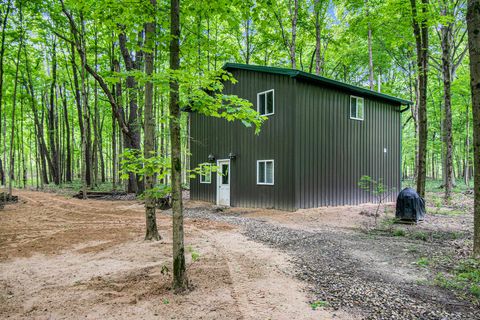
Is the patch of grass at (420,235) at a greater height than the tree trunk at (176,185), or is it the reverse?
the tree trunk at (176,185)

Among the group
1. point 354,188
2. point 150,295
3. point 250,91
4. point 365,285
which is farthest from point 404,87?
point 150,295

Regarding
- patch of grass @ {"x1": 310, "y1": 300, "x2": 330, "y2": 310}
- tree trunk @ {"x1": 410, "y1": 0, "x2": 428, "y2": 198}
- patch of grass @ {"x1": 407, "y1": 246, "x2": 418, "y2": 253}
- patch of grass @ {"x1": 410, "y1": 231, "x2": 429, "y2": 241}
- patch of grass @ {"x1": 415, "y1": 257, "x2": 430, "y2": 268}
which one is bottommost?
patch of grass @ {"x1": 410, "y1": 231, "x2": 429, "y2": 241}

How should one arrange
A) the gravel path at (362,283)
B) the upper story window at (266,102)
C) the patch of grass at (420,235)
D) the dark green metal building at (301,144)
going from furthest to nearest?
the upper story window at (266,102)
the dark green metal building at (301,144)
the patch of grass at (420,235)
the gravel path at (362,283)

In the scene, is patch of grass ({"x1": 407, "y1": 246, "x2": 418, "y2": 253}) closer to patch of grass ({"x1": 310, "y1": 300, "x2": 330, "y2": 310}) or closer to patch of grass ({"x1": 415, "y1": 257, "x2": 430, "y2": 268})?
patch of grass ({"x1": 415, "y1": 257, "x2": 430, "y2": 268})

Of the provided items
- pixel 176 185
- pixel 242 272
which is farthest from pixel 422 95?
pixel 176 185

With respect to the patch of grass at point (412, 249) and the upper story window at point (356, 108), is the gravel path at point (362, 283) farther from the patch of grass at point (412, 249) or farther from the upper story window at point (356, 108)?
the upper story window at point (356, 108)

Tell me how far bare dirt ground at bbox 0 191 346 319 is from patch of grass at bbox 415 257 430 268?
6.78 feet

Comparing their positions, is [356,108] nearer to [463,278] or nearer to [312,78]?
[312,78]

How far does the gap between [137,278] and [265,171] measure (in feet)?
26.1

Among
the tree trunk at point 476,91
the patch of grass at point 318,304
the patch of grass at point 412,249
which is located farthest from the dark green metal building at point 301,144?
the patch of grass at point 318,304

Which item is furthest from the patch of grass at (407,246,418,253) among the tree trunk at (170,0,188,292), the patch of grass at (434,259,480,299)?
the tree trunk at (170,0,188,292)

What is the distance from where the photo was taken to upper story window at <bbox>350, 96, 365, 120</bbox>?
40.9 feet

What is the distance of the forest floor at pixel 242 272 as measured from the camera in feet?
10.4

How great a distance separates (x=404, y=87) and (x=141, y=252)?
2612 centimetres
